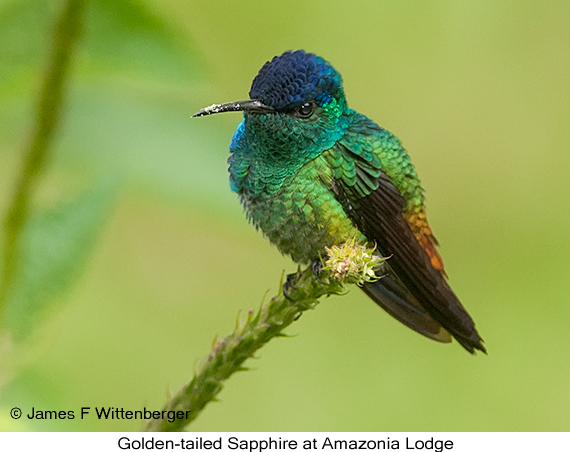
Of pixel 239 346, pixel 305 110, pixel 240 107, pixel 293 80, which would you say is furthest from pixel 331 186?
pixel 239 346

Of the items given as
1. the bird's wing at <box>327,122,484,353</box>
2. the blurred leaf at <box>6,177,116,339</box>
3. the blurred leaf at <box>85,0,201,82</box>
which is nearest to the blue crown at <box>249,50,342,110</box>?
the bird's wing at <box>327,122,484,353</box>

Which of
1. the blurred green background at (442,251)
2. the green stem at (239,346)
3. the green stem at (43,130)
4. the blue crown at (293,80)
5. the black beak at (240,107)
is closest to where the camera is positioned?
the green stem at (43,130)

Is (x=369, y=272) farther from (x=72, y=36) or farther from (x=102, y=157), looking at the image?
(x=72, y=36)

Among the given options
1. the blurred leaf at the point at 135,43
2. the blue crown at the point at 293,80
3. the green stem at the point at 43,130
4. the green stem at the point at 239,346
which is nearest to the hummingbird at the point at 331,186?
the blue crown at the point at 293,80

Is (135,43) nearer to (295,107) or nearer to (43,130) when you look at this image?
(43,130)

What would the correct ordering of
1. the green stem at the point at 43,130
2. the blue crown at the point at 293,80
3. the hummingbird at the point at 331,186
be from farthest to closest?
the hummingbird at the point at 331,186 → the blue crown at the point at 293,80 → the green stem at the point at 43,130

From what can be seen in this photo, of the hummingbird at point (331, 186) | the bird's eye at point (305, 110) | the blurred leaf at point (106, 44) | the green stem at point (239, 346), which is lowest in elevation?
the green stem at point (239, 346)

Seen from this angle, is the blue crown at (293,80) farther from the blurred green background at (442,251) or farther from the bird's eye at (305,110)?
the blurred green background at (442,251)
